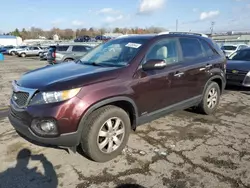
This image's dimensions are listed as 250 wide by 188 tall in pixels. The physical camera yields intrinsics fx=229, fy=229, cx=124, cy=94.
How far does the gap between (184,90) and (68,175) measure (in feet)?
8.55

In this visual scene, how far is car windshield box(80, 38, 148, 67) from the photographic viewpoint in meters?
3.73

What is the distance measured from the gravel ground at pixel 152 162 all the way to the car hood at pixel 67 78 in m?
1.11

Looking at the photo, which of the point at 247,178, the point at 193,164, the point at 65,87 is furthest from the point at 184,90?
the point at 65,87

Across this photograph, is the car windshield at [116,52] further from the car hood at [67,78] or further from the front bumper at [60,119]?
the front bumper at [60,119]

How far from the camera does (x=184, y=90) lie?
4.40 metres

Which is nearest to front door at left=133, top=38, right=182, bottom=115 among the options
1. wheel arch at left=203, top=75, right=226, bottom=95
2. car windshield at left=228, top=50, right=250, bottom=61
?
wheel arch at left=203, top=75, right=226, bottom=95

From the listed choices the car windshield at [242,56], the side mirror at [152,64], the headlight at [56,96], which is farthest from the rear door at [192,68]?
the car windshield at [242,56]

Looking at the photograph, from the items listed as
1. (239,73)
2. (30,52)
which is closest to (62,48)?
(239,73)

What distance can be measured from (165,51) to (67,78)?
6.12ft

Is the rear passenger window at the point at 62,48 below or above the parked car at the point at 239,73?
above

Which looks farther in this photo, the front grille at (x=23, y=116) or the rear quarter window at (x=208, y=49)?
the rear quarter window at (x=208, y=49)

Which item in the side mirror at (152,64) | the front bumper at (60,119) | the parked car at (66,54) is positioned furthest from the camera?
the parked car at (66,54)

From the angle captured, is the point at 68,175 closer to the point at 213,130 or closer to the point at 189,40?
the point at 213,130

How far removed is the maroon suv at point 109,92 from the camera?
2877 mm
